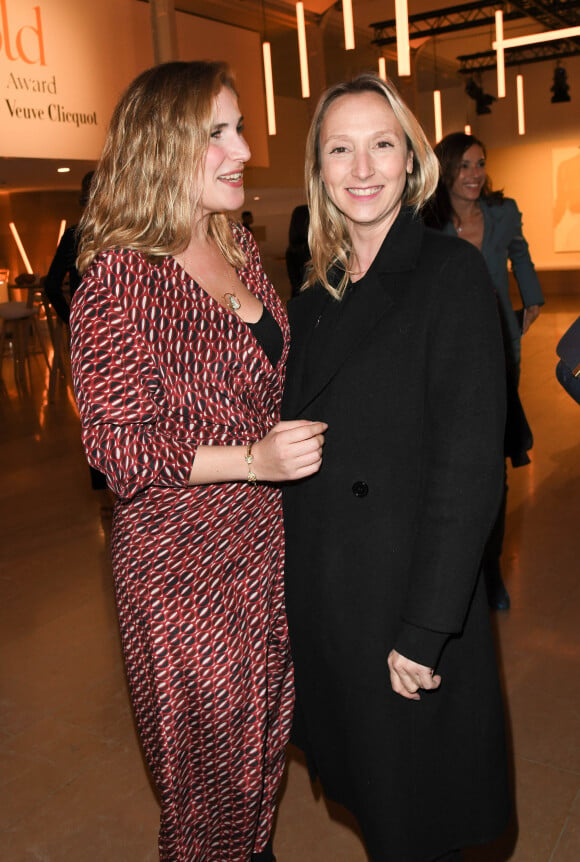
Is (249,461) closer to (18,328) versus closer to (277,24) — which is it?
(277,24)

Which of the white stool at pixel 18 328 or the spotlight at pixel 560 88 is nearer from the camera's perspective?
the white stool at pixel 18 328

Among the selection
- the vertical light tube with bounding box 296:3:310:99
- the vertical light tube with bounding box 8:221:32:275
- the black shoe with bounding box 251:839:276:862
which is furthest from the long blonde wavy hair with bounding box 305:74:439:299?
the vertical light tube with bounding box 8:221:32:275

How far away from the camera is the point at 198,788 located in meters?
1.78

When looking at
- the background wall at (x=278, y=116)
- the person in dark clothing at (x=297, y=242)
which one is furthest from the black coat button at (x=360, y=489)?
the background wall at (x=278, y=116)

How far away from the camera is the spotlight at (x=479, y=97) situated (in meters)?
15.9

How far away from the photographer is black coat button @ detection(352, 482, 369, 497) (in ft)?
4.78

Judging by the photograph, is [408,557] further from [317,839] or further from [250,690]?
[317,839]

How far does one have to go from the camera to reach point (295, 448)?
1.40 metres

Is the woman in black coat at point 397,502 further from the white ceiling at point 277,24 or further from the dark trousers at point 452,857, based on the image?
the white ceiling at point 277,24

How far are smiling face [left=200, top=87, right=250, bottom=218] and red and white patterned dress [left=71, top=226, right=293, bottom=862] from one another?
0.16 metres

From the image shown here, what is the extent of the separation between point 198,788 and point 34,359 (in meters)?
11.4

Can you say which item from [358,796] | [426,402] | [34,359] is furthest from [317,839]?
[34,359]

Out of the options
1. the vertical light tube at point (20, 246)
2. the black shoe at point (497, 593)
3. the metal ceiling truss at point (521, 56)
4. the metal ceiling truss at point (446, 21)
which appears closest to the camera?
the black shoe at point (497, 593)

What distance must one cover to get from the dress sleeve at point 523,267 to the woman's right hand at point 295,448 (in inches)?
108
